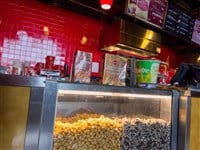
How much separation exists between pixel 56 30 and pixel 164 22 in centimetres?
147

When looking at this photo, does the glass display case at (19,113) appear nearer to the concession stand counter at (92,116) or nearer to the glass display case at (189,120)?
the concession stand counter at (92,116)

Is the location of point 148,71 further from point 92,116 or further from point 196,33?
point 196,33

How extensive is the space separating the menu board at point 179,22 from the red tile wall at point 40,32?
99cm

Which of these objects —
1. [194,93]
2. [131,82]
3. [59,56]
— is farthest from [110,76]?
[59,56]

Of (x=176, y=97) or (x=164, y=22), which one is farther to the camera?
(x=164, y=22)

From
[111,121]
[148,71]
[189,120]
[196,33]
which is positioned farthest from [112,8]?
[111,121]

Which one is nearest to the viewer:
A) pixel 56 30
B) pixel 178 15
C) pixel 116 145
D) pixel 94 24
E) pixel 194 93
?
pixel 116 145

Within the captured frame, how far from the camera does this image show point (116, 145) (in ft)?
4.12

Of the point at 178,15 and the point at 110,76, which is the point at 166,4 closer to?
the point at 178,15

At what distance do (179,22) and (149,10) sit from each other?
71cm

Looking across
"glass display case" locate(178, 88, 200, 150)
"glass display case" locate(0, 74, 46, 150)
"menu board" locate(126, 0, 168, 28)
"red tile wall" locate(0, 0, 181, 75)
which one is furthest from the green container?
"red tile wall" locate(0, 0, 181, 75)

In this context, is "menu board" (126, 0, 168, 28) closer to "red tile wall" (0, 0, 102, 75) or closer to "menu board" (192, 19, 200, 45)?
"red tile wall" (0, 0, 102, 75)

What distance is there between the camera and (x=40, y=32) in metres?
2.90

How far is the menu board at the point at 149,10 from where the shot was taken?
292cm
